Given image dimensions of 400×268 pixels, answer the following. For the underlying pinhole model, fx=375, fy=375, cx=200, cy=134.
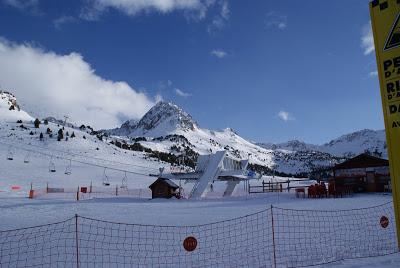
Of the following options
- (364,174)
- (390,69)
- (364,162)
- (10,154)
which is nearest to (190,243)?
(390,69)

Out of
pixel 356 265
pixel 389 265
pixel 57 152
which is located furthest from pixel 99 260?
pixel 57 152

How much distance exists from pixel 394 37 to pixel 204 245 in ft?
26.8

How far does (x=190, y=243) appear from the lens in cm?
910

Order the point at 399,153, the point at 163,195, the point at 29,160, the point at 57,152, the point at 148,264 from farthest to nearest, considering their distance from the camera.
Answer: the point at 57,152
the point at 29,160
the point at 163,195
the point at 148,264
the point at 399,153

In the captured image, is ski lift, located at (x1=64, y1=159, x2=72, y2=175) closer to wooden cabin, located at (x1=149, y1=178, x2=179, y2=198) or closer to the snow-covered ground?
the snow-covered ground

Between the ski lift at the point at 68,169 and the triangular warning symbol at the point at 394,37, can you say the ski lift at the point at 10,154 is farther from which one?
the triangular warning symbol at the point at 394,37

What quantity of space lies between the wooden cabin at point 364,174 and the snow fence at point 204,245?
24297 millimetres

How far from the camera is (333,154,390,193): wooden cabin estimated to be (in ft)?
120

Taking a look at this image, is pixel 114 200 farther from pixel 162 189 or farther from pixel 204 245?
pixel 204 245

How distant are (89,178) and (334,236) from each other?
168 feet

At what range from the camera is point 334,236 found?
1146 centimetres

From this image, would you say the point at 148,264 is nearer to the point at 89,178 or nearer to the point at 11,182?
the point at 11,182

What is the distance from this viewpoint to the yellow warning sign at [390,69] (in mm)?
4012

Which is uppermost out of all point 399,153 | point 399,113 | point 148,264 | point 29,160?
point 29,160
